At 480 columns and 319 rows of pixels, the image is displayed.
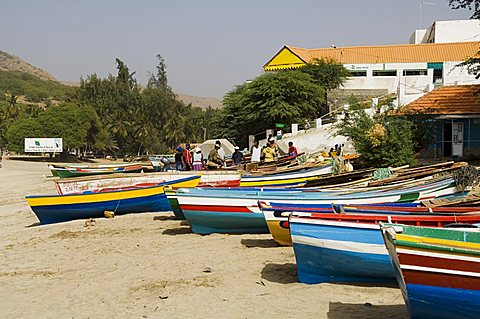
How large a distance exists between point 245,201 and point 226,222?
2.43 feet

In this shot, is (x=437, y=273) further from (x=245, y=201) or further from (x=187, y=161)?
(x=187, y=161)

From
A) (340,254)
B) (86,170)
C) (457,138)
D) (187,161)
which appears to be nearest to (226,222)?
(340,254)

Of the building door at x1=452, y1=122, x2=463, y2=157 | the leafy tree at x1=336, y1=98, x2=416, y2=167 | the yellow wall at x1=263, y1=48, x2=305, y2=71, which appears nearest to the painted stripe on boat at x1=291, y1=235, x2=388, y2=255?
the leafy tree at x1=336, y1=98, x2=416, y2=167

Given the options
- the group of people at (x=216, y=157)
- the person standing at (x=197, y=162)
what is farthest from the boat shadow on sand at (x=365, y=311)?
the person standing at (x=197, y=162)

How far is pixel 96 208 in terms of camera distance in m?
15.8

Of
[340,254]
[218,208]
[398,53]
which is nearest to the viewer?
[340,254]

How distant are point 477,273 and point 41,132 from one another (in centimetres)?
6471

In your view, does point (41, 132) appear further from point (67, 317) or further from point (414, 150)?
point (67, 317)

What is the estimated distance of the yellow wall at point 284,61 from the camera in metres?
47.0

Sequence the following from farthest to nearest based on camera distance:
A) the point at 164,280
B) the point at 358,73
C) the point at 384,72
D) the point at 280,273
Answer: the point at 358,73
the point at 384,72
the point at 164,280
the point at 280,273

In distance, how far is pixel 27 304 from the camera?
329 inches

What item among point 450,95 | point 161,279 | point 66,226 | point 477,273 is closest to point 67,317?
point 161,279

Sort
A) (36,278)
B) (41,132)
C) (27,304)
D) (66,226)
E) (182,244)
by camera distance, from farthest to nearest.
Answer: (41,132) < (66,226) < (182,244) < (36,278) < (27,304)

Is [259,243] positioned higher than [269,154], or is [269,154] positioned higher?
[269,154]
